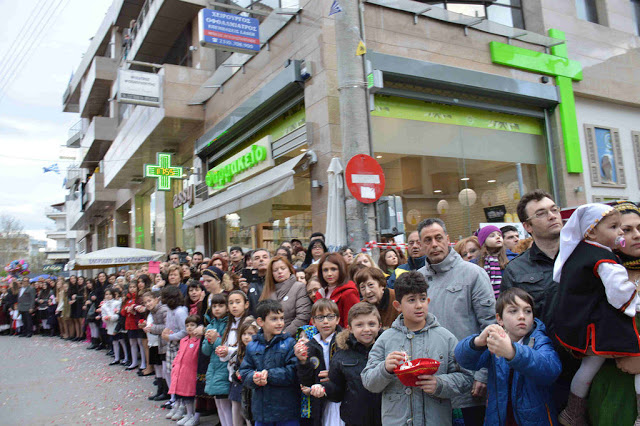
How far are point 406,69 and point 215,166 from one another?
26.3 ft

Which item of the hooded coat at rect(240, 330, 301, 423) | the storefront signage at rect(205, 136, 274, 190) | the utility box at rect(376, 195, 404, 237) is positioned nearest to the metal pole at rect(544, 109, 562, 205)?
the storefront signage at rect(205, 136, 274, 190)

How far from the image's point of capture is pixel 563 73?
46.0 feet

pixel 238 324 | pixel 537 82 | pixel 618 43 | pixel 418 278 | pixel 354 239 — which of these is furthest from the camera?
pixel 618 43

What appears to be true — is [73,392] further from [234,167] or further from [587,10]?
[587,10]

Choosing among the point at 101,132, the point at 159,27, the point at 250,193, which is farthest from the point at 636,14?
the point at 101,132

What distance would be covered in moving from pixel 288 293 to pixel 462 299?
8.14ft

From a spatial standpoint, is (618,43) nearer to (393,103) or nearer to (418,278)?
(393,103)

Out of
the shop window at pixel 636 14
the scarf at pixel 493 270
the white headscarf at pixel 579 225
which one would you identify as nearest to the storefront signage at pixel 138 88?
the scarf at pixel 493 270

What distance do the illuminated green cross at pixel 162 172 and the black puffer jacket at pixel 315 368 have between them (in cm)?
1518

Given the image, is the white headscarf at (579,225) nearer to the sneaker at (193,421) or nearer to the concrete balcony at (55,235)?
the sneaker at (193,421)

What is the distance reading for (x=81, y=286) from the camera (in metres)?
16.8

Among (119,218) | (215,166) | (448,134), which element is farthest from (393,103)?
(119,218)

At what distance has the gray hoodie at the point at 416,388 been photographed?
3080 mm

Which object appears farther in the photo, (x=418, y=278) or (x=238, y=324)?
(x=238, y=324)
